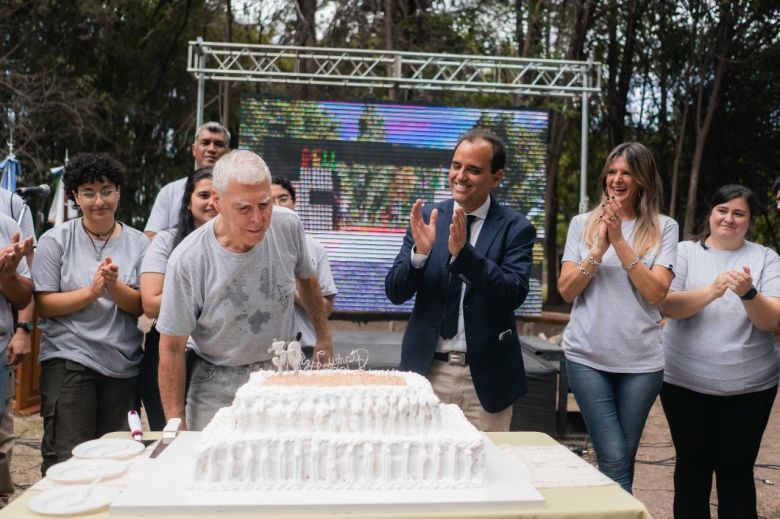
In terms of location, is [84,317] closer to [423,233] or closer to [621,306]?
[423,233]

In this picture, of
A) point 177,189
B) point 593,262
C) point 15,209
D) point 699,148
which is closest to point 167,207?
point 177,189

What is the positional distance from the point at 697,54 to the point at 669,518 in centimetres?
1201

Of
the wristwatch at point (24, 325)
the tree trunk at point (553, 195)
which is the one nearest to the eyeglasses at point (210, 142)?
the wristwatch at point (24, 325)

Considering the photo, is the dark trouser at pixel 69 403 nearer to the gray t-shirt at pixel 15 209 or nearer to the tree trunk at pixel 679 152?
the gray t-shirt at pixel 15 209

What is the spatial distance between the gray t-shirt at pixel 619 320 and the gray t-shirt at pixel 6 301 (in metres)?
2.63

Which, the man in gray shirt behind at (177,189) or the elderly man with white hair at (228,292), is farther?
the man in gray shirt behind at (177,189)

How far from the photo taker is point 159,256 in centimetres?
337

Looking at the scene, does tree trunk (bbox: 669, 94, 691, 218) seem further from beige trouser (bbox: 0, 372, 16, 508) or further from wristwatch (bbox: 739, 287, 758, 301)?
beige trouser (bbox: 0, 372, 16, 508)

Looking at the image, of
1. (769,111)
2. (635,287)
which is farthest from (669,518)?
(769,111)


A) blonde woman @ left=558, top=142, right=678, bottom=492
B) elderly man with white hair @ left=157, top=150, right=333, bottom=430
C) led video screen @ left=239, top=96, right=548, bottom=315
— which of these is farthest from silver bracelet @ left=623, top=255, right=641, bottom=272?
led video screen @ left=239, top=96, right=548, bottom=315

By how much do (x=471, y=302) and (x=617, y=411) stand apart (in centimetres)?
88

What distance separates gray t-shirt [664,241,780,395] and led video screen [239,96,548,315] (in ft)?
16.9

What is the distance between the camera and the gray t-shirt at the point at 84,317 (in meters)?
3.44

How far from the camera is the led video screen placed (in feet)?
28.1
